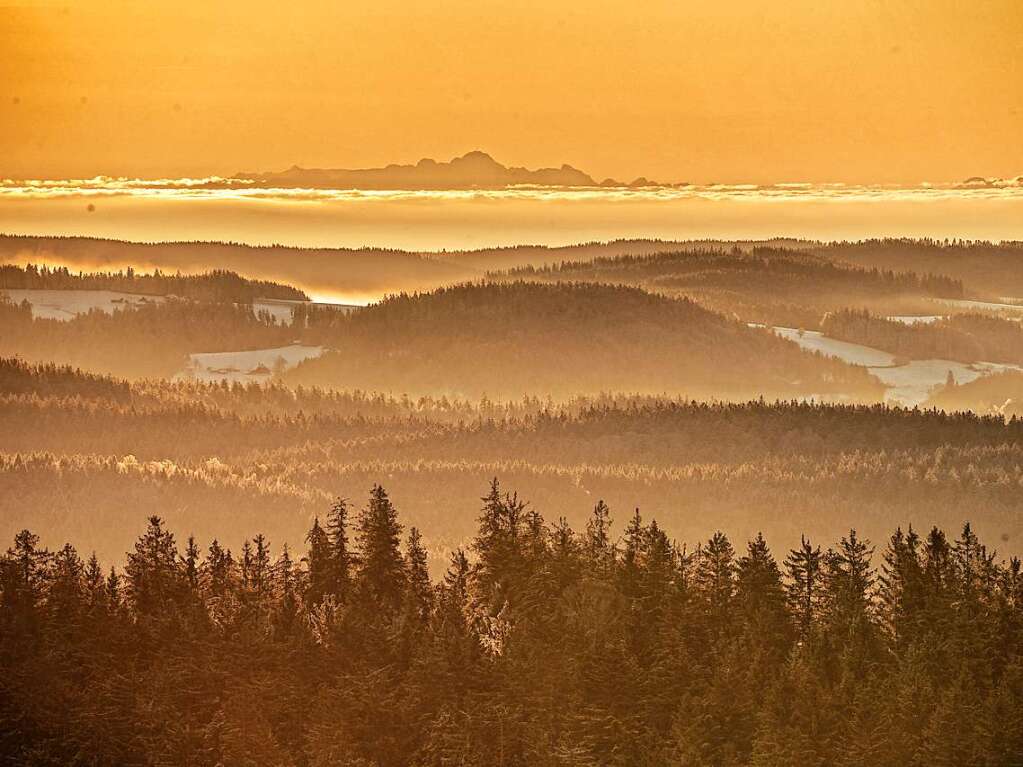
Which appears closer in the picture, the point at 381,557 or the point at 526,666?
the point at 526,666

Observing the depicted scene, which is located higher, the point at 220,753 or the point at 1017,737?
the point at 1017,737

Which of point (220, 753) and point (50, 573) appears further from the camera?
point (50, 573)

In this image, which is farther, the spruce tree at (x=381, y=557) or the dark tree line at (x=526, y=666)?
the spruce tree at (x=381, y=557)

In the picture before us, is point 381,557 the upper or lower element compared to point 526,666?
upper

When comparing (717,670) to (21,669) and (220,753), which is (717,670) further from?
(21,669)

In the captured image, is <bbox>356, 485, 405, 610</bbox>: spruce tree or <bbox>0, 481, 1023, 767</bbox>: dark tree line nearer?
<bbox>0, 481, 1023, 767</bbox>: dark tree line

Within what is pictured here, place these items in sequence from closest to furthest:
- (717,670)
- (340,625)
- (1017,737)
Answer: (1017,737), (717,670), (340,625)

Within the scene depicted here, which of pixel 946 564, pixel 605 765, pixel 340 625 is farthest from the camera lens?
pixel 946 564

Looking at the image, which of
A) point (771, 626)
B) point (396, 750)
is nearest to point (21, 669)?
point (396, 750)
